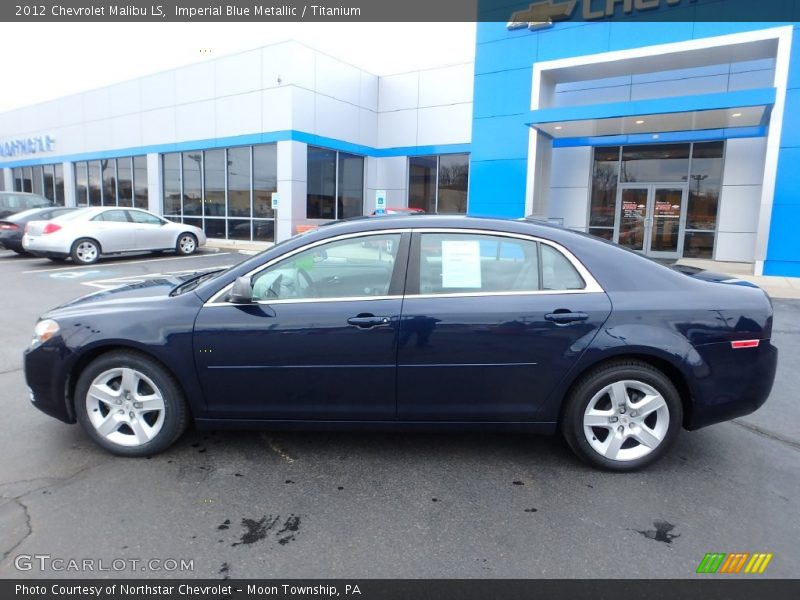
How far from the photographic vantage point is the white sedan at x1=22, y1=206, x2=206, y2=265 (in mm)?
12391

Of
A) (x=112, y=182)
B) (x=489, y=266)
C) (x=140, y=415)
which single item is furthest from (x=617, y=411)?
(x=112, y=182)

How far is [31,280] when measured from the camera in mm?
10484

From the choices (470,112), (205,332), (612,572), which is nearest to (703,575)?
(612,572)

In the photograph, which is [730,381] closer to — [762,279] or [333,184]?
[762,279]

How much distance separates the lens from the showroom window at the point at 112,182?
22578mm

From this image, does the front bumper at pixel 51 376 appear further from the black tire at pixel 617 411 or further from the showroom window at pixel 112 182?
the showroom window at pixel 112 182

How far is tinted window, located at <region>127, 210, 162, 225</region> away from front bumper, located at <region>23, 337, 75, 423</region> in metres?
11.6

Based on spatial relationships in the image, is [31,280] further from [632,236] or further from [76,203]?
[76,203]

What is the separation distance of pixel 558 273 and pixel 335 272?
1.41 meters

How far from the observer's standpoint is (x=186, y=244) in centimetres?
1535

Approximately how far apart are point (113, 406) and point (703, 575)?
343 centimetres

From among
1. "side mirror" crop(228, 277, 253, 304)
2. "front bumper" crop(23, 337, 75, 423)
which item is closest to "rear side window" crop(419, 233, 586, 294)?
"side mirror" crop(228, 277, 253, 304)

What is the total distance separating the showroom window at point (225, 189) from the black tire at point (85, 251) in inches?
247

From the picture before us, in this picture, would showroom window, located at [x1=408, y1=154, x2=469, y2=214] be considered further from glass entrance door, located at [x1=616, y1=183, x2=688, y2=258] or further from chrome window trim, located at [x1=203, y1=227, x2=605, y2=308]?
chrome window trim, located at [x1=203, y1=227, x2=605, y2=308]
